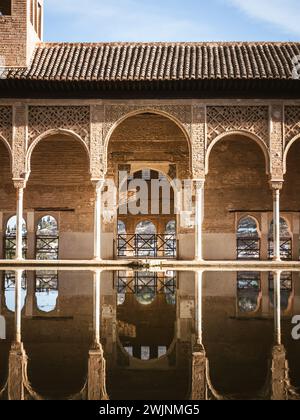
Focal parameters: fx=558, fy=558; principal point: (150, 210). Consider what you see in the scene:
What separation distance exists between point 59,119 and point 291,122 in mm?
6339

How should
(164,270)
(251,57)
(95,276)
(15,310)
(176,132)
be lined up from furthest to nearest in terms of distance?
(176,132), (251,57), (164,270), (95,276), (15,310)

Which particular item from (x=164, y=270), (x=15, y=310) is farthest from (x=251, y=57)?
(x=15, y=310)

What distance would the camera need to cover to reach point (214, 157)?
18469 mm

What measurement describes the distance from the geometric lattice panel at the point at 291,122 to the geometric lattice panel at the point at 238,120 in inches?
21.2

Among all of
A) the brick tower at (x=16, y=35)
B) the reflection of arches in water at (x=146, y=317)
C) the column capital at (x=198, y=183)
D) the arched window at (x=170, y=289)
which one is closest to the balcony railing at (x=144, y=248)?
the column capital at (x=198, y=183)

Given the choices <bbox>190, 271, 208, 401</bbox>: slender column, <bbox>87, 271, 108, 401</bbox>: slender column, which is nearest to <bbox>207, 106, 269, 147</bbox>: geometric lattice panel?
<bbox>190, 271, 208, 401</bbox>: slender column

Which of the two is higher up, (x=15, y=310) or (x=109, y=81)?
(x=109, y=81)

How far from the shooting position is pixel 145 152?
18.4 m

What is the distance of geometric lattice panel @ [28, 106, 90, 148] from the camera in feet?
49.9

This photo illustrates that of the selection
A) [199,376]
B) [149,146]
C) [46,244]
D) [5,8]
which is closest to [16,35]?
[5,8]

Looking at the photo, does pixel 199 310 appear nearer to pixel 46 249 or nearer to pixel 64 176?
pixel 64 176

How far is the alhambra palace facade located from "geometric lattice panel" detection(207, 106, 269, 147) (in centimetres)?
3
